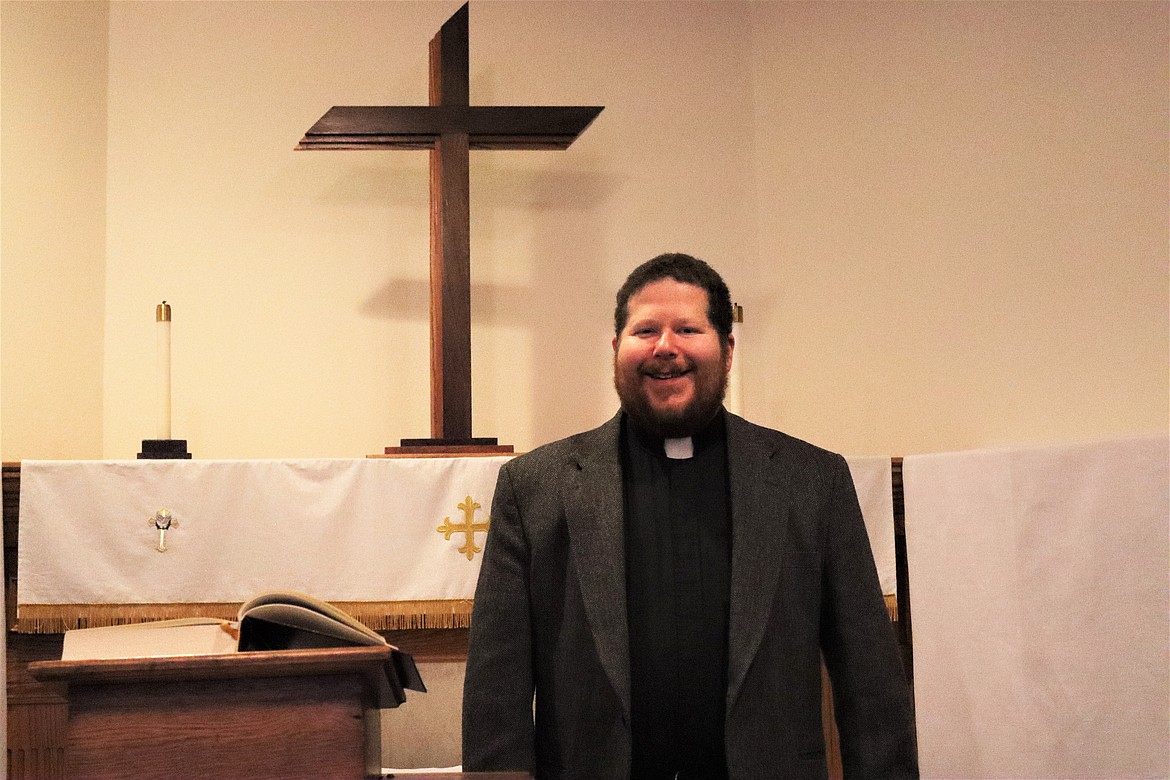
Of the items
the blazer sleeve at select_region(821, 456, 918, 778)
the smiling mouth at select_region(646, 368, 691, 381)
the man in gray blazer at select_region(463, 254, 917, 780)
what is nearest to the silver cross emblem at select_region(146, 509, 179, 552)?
the man in gray blazer at select_region(463, 254, 917, 780)

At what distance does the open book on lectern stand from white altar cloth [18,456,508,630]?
5.80ft

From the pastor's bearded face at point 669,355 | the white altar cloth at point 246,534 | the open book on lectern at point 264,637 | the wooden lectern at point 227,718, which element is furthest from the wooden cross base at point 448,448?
the wooden lectern at point 227,718

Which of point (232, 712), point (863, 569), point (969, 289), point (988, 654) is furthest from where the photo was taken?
point (969, 289)

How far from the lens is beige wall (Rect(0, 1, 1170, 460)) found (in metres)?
4.19

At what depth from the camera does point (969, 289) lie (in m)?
4.14

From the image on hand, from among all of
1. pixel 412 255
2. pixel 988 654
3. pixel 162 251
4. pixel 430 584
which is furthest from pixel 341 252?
pixel 988 654

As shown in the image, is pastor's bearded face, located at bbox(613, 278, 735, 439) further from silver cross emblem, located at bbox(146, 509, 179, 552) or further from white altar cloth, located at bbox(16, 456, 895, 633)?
silver cross emblem, located at bbox(146, 509, 179, 552)

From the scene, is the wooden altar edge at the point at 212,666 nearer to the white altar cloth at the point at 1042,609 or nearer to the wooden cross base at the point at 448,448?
the white altar cloth at the point at 1042,609

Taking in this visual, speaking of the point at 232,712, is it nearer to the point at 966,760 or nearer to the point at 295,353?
the point at 966,760

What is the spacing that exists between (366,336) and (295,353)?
0.95ft

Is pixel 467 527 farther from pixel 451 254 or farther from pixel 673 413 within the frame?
pixel 673 413

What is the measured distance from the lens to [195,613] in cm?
350

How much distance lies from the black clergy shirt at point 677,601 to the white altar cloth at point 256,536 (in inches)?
45.6

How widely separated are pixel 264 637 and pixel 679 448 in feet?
3.85
